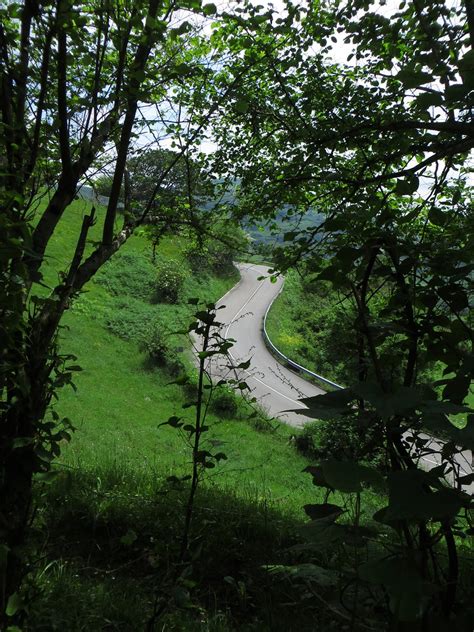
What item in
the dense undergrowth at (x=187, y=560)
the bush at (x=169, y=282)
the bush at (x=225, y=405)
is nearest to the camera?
the dense undergrowth at (x=187, y=560)

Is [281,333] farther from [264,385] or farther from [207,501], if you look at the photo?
[207,501]

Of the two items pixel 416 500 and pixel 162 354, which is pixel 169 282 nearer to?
pixel 162 354

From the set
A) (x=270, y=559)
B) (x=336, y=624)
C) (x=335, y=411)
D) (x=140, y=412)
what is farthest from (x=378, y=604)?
(x=140, y=412)

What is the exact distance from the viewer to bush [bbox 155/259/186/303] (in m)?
29.2

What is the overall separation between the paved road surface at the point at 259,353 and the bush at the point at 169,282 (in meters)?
3.48

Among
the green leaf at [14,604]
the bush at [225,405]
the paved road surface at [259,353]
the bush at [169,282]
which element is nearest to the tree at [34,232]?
the green leaf at [14,604]

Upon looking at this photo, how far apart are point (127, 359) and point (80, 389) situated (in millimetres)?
4623

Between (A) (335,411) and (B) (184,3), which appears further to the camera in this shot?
(B) (184,3)

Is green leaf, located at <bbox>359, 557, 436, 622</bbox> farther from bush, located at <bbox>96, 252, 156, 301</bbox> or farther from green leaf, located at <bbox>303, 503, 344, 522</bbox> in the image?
bush, located at <bbox>96, 252, 156, 301</bbox>

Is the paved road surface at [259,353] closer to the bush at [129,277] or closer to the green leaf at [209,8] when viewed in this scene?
the bush at [129,277]

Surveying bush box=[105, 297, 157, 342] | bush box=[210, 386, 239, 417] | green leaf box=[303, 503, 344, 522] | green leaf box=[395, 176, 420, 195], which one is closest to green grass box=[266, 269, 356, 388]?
bush box=[210, 386, 239, 417]

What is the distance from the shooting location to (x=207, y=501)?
4.84m

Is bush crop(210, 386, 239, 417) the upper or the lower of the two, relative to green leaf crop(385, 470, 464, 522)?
lower

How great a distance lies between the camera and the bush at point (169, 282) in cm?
2923
